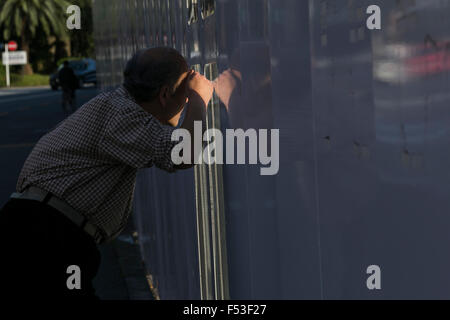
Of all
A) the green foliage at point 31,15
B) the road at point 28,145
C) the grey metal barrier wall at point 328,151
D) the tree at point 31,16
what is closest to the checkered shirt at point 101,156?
the grey metal barrier wall at point 328,151

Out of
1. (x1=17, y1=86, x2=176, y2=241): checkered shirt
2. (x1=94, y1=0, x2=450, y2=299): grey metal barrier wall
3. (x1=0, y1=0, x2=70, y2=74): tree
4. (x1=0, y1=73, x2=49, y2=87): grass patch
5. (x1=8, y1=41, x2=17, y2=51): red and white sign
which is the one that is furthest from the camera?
(x1=8, y1=41, x2=17, y2=51): red and white sign

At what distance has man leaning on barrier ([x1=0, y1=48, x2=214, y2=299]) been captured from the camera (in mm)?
2543

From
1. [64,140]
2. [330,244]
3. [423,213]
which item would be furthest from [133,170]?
[423,213]

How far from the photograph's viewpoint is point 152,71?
99.7 inches

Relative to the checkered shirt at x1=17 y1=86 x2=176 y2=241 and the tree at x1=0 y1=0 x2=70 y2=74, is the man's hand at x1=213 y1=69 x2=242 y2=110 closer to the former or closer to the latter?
the checkered shirt at x1=17 y1=86 x2=176 y2=241

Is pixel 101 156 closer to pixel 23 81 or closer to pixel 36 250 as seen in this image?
pixel 36 250

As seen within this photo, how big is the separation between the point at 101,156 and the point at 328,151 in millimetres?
967

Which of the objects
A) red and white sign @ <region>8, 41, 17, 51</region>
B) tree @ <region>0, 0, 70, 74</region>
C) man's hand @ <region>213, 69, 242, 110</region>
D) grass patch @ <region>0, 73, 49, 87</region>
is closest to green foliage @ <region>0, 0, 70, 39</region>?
tree @ <region>0, 0, 70, 74</region>

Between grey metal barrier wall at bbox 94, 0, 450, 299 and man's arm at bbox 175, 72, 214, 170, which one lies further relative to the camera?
man's arm at bbox 175, 72, 214, 170

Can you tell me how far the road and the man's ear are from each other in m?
3.50

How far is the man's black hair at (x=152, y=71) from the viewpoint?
8.27 feet

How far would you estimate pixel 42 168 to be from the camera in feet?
8.68
